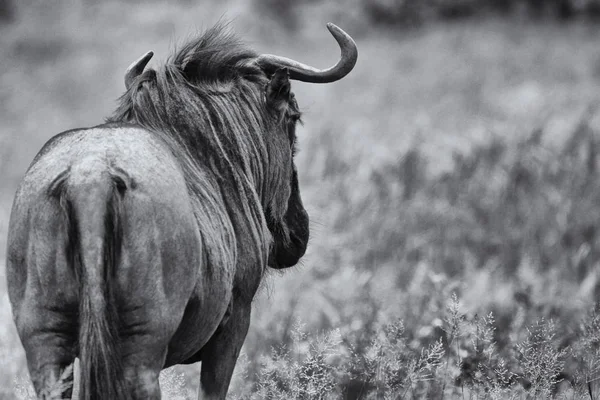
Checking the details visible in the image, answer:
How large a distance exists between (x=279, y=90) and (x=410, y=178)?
8698mm

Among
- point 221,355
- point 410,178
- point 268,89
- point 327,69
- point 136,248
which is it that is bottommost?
point 410,178

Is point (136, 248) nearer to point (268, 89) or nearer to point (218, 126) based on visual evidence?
point (218, 126)

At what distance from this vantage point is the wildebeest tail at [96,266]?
3125 mm

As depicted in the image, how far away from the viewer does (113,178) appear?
3.22 m

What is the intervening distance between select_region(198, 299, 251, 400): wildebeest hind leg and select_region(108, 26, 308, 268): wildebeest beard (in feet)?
1.03

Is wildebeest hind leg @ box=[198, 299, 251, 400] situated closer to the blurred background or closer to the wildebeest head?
the blurred background

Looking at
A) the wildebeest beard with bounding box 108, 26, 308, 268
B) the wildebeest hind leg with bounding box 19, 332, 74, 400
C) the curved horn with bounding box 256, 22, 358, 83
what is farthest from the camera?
the curved horn with bounding box 256, 22, 358, 83

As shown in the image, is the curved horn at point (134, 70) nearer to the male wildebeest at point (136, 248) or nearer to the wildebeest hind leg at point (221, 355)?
the male wildebeest at point (136, 248)

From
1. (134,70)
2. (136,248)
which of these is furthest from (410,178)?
(136,248)

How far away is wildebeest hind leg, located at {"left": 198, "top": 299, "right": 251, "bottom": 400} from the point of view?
4.24 metres

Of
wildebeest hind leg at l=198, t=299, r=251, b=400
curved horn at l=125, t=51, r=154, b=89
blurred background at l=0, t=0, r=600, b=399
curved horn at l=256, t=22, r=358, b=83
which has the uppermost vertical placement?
curved horn at l=125, t=51, r=154, b=89

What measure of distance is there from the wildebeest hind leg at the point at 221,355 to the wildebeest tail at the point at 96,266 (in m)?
1.03

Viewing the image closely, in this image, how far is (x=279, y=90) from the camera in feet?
15.2

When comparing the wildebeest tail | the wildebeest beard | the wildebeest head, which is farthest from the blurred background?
the wildebeest tail
